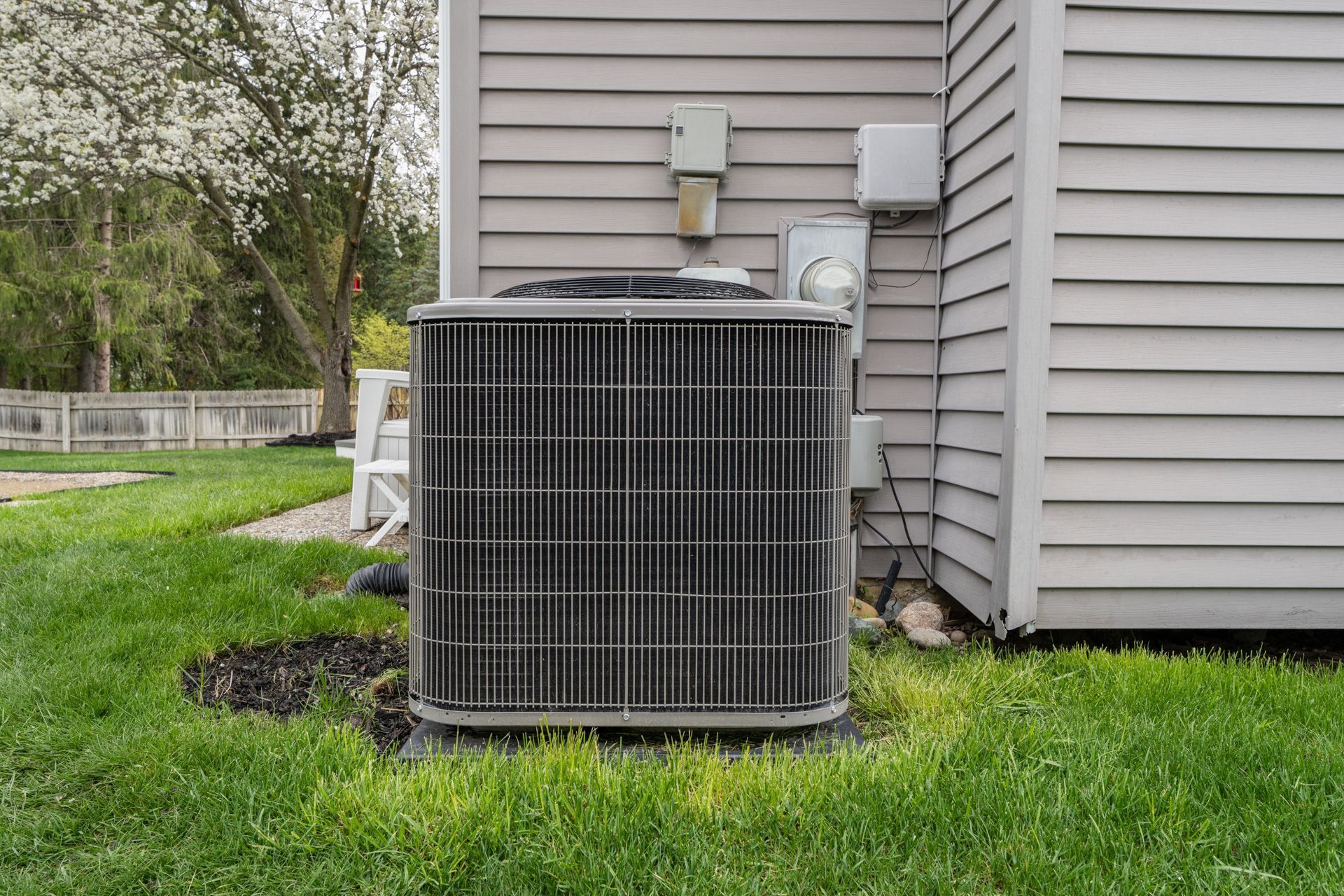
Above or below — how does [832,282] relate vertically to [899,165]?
below

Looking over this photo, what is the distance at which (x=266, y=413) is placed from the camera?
44.4 feet

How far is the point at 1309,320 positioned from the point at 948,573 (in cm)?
133

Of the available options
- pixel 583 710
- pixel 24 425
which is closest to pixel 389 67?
pixel 24 425

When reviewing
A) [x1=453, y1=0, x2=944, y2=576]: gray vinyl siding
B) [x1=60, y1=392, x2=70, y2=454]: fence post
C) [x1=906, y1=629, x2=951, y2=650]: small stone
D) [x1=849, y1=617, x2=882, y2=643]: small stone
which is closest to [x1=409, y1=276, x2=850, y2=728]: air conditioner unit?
[x1=849, y1=617, x2=882, y2=643]: small stone

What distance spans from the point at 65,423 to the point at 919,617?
13660 mm

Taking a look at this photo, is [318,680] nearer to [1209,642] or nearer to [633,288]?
[633,288]

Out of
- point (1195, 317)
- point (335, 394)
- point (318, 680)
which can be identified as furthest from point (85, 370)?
point (1195, 317)

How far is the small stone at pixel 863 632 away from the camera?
2.66 metres

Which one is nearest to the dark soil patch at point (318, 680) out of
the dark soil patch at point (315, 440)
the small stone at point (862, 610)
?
the small stone at point (862, 610)

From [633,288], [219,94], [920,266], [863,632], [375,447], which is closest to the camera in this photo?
[633,288]

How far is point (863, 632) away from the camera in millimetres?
2674

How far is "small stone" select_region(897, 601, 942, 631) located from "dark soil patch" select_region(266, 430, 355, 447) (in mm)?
9153

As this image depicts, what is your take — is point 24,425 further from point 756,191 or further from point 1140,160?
point 1140,160

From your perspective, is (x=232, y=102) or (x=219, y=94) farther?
(x=219, y=94)
